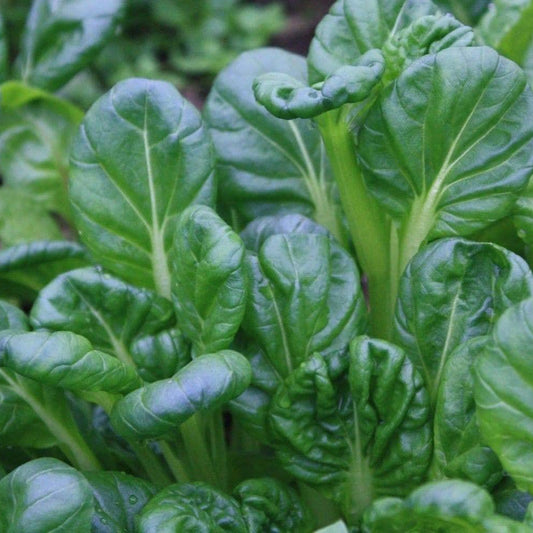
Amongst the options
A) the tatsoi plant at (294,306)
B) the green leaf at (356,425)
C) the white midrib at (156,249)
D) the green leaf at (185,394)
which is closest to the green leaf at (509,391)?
the tatsoi plant at (294,306)

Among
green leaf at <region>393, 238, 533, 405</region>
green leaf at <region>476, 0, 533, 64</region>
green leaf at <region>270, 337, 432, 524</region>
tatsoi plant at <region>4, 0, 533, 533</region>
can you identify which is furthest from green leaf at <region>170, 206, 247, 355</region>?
green leaf at <region>476, 0, 533, 64</region>

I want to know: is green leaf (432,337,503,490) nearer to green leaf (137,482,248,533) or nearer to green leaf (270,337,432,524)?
green leaf (270,337,432,524)

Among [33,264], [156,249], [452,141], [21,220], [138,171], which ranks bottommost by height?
[21,220]

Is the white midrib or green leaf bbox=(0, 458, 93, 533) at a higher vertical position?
the white midrib

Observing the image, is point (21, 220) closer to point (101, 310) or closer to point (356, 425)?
point (101, 310)

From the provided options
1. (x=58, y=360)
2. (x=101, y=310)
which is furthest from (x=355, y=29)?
(x=58, y=360)

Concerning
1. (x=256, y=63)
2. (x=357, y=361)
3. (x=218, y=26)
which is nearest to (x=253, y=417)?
(x=357, y=361)

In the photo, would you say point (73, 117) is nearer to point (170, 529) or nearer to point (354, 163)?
point (354, 163)
